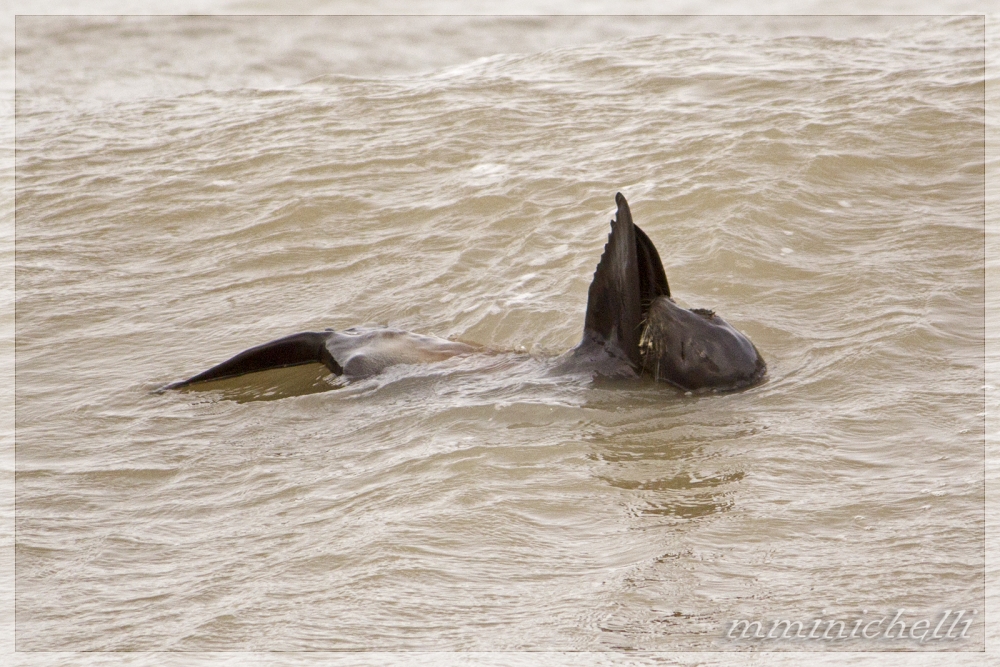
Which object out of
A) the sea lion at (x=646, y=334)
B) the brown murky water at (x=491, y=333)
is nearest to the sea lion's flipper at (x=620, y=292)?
the sea lion at (x=646, y=334)

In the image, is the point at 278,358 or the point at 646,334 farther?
the point at 278,358

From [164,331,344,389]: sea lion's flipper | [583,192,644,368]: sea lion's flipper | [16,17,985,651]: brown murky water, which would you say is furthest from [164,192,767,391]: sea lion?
[164,331,344,389]: sea lion's flipper

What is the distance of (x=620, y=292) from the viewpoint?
17.4 ft

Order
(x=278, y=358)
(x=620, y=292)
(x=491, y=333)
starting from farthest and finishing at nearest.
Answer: (x=491, y=333) → (x=278, y=358) → (x=620, y=292)

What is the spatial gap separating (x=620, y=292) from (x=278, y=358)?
64.4 inches

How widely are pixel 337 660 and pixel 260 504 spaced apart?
120 centimetres

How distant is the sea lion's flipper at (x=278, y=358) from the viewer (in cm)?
586

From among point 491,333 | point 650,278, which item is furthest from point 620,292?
point 491,333

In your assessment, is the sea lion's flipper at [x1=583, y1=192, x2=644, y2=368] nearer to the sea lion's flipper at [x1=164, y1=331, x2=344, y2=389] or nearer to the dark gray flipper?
the dark gray flipper

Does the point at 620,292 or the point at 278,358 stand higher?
the point at 620,292

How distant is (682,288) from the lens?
6707mm

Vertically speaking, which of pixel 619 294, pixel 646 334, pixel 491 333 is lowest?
pixel 491 333

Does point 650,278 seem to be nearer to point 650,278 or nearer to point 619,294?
point 650,278

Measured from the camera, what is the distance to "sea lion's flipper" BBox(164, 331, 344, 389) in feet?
19.2
